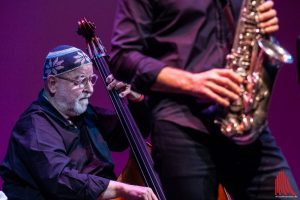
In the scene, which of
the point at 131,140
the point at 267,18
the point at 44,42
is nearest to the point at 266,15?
the point at 267,18

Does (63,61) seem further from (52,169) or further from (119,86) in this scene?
(52,169)

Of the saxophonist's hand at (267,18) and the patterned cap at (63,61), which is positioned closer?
the saxophonist's hand at (267,18)

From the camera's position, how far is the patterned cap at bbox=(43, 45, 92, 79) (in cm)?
291

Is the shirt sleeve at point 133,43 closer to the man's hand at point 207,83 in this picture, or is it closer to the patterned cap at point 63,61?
the man's hand at point 207,83

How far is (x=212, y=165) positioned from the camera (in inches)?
54.2

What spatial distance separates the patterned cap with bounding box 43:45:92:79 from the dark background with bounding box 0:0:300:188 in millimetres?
425

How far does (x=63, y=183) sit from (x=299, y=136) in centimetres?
159

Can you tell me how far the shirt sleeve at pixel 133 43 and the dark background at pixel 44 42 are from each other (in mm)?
1960

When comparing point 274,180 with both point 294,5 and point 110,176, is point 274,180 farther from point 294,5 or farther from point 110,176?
point 294,5

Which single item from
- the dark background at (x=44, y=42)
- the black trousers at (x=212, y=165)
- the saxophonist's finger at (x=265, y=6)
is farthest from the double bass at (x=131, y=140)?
the saxophonist's finger at (x=265, y=6)

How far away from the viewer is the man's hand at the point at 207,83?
129 centimetres
